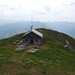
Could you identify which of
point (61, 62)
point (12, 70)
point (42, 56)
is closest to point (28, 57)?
point (42, 56)

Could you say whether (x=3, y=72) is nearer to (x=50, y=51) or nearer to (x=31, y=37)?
(x=50, y=51)

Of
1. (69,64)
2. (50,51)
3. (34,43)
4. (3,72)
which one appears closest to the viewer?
(3,72)

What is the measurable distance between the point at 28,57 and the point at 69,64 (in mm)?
10712

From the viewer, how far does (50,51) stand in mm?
64875

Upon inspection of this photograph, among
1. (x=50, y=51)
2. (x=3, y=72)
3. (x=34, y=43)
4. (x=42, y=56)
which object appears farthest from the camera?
(x=34, y=43)

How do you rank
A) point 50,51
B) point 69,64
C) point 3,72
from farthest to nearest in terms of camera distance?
point 50,51 < point 69,64 < point 3,72

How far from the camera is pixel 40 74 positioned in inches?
1460

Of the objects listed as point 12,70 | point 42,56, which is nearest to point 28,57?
point 42,56

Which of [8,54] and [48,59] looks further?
[8,54]

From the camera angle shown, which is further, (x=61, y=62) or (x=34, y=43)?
(x=34, y=43)

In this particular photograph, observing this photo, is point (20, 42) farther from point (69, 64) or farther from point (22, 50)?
point (69, 64)

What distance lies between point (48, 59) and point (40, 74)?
20.2 m

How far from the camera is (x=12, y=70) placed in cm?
3747

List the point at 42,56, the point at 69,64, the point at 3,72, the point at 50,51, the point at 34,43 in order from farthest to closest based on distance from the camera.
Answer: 1. the point at 34,43
2. the point at 50,51
3. the point at 42,56
4. the point at 69,64
5. the point at 3,72
